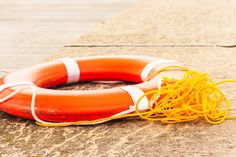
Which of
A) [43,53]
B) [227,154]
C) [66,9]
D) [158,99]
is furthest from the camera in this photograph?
[66,9]

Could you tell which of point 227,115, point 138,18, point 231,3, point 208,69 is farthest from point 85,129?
point 231,3

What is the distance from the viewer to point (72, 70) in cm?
387

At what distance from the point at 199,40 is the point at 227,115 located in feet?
6.85

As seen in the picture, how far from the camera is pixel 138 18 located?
21.8 ft

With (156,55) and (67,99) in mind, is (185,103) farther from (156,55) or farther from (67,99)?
(156,55)

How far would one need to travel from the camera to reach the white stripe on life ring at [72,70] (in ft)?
12.6

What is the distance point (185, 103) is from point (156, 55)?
1.57 meters

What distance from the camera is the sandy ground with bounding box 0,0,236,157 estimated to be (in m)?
2.94

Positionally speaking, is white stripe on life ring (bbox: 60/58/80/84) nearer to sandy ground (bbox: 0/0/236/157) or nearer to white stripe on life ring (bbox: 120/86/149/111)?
sandy ground (bbox: 0/0/236/157)

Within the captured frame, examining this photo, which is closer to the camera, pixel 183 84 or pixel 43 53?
pixel 183 84

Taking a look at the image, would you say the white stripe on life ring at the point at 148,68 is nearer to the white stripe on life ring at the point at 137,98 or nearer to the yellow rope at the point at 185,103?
the yellow rope at the point at 185,103

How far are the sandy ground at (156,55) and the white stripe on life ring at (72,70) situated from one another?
0.26 ft

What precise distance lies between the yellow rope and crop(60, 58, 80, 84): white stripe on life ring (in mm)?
688

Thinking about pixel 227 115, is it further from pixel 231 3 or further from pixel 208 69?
pixel 231 3
